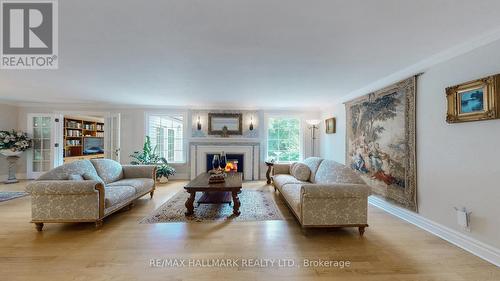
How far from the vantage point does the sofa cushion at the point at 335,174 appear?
2.77 metres

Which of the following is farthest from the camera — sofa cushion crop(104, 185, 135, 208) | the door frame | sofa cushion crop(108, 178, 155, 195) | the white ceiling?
the door frame

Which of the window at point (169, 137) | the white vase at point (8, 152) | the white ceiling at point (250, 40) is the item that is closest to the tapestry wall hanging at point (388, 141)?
the white ceiling at point (250, 40)

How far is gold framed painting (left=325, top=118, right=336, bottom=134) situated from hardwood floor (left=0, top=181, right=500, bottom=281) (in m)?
2.58

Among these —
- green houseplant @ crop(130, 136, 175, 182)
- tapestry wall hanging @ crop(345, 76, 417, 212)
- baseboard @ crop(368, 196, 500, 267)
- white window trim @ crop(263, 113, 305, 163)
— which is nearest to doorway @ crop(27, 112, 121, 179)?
green houseplant @ crop(130, 136, 175, 182)

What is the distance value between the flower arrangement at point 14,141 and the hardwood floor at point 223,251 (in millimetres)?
3339

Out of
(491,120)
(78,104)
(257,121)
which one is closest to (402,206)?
(491,120)

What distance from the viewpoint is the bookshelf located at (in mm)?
7043

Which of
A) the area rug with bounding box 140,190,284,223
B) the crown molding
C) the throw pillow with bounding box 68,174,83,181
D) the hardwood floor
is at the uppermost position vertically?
the crown molding

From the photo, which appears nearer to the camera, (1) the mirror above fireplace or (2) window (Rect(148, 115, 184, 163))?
(1) the mirror above fireplace

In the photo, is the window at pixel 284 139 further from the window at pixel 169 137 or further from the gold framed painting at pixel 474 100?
the gold framed painting at pixel 474 100

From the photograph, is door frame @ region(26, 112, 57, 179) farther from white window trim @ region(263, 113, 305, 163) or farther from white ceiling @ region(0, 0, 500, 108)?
white window trim @ region(263, 113, 305, 163)

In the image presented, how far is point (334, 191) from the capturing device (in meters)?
2.47

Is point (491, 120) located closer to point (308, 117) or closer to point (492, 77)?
point (492, 77)

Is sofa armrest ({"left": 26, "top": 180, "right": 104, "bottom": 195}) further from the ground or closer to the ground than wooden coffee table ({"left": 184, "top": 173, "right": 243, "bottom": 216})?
further from the ground
